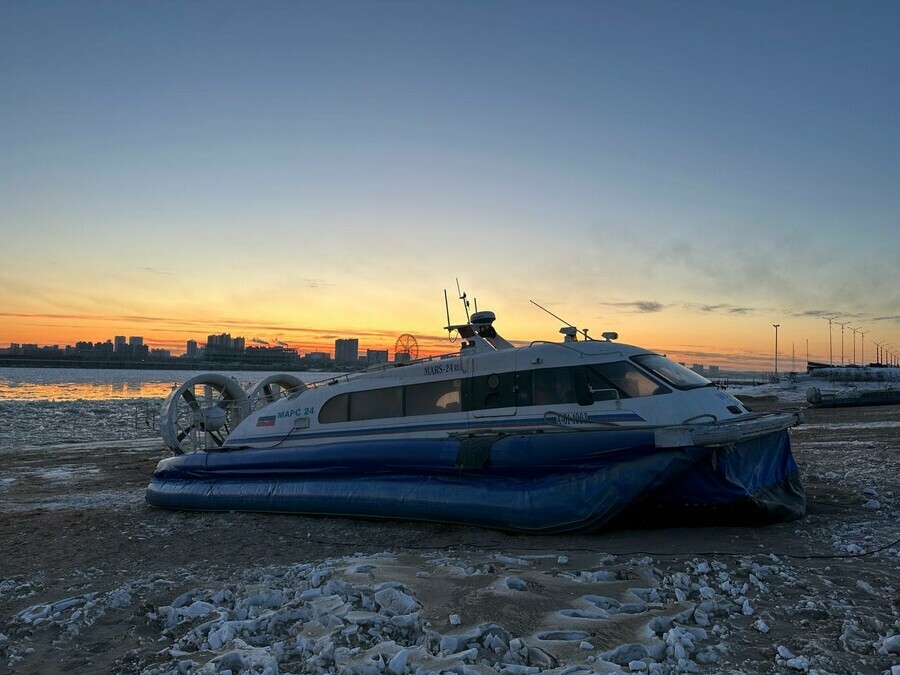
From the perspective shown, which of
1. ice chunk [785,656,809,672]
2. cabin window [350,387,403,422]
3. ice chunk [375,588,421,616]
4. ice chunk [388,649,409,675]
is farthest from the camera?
cabin window [350,387,403,422]

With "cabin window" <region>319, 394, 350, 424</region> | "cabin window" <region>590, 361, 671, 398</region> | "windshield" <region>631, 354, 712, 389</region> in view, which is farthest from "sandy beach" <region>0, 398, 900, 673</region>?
"cabin window" <region>319, 394, 350, 424</region>

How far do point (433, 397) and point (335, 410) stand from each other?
190 cm

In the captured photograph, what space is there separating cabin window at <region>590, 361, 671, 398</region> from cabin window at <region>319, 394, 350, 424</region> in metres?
4.16

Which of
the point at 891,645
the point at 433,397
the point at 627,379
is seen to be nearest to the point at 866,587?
the point at 891,645

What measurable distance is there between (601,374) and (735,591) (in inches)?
138

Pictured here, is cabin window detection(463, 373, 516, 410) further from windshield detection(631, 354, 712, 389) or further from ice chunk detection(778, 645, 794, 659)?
ice chunk detection(778, 645, 794, 659)

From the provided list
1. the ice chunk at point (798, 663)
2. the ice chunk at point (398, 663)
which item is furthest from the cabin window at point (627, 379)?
the ice chunk at point (398, 663)

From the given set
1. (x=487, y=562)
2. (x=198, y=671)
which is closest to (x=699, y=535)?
(x=487, y=562)

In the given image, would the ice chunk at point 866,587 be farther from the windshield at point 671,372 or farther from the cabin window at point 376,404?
the cabin window at point 376,404

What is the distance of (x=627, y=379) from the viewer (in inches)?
316

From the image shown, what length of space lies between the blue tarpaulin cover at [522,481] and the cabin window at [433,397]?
764mm

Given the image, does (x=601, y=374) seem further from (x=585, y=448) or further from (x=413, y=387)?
(x=413, y=387)

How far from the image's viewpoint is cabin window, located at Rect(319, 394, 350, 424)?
1033 centimetres

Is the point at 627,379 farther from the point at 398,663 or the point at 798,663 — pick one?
the point at 398,663
